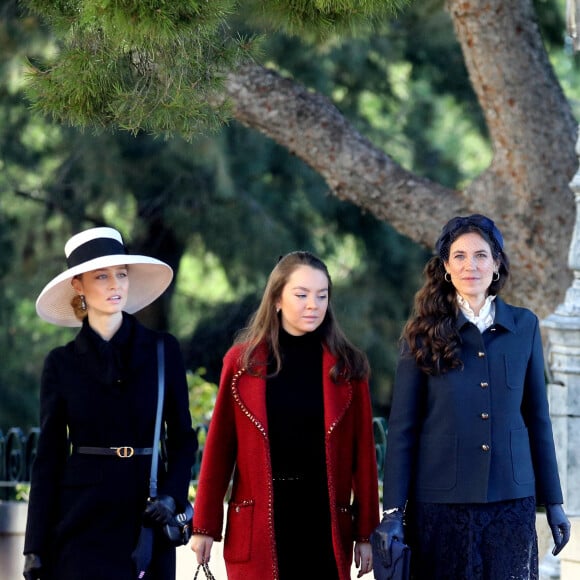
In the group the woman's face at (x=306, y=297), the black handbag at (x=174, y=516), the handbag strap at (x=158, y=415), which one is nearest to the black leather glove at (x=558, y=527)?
the woman's face at (x=306, y=297)

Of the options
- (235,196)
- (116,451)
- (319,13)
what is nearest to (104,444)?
(116,451)

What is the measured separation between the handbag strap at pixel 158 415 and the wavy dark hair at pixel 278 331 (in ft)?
1.02

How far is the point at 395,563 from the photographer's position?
403 cm

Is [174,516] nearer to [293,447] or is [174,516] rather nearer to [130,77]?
[293,447]

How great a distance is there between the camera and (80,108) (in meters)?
4.64

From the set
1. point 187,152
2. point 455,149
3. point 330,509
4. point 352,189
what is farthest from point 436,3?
point 330,509

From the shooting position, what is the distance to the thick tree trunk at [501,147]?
313 inches

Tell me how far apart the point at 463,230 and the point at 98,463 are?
1.37m

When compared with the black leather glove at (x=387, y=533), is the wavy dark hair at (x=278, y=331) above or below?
above

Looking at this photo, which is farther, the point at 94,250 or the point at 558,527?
the point at 94,250

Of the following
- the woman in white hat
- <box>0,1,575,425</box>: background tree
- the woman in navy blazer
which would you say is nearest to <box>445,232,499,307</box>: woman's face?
the woman in navy blazer

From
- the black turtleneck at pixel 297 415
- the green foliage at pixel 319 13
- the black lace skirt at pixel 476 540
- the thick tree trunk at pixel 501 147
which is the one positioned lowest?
the black lace skirt at pixel 476 540

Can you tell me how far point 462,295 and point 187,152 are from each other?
6774mm

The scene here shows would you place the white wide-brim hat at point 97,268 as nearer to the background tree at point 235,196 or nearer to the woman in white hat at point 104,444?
the woman in white hat at point 104,444
